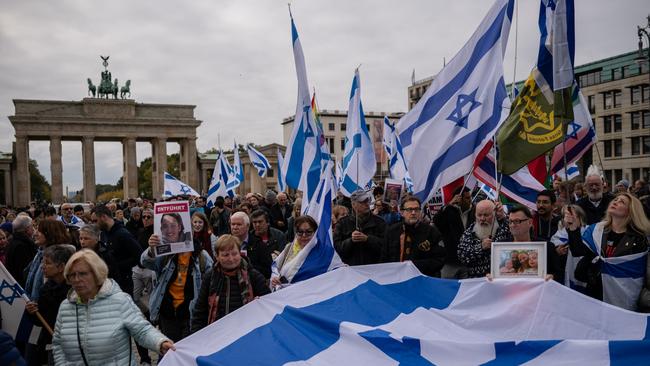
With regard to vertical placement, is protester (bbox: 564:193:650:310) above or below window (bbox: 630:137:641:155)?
below

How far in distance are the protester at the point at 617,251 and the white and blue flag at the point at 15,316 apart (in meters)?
5.21

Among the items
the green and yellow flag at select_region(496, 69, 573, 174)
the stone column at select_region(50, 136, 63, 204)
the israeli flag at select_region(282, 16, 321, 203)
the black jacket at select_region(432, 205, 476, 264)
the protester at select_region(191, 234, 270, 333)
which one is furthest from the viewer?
the stone column at select_region(50, 136, 63, 204)

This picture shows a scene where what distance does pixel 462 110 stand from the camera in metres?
6.89

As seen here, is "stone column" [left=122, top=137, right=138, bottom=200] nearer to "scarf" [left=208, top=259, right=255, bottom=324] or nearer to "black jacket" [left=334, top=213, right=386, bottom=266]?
"black jacket" [left=334, top=213, right=386, bottom=266]

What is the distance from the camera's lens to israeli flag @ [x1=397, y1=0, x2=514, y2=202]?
673cm

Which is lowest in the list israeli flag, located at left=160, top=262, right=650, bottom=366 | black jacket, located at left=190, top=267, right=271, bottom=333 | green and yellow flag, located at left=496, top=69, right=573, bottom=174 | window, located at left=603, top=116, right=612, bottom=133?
israeli flag, located at left=160, top=262, right=650, bottom=366

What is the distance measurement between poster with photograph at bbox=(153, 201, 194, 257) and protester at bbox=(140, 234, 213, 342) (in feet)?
0.92

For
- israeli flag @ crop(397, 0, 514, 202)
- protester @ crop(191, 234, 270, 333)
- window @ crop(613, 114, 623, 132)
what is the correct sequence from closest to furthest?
1. protester @ crop(191, 234, 270, 333)
2. israeli flag @ crop(397, 0, 514, 202)
3. window @ crop(613, 114, 623, 132)

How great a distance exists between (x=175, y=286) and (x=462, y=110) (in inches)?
155

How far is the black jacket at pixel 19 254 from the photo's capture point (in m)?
8.13

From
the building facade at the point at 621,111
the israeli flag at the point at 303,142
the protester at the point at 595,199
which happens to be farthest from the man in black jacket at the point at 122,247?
the building facade at the point at 621,111

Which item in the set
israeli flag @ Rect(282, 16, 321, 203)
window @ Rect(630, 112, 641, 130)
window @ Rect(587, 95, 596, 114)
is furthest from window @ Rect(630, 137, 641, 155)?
israeli flag @ Rect(282, 16, 321, 203)

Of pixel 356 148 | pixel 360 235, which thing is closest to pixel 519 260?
pixel 360 235

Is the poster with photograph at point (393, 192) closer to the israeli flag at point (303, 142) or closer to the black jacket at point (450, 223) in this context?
the israeli flag at point (303, 142)
